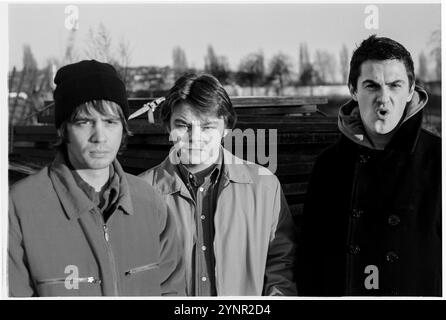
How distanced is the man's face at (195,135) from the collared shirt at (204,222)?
0.07 m

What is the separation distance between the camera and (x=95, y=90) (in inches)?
121

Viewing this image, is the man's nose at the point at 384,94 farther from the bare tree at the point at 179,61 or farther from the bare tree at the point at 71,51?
the bare tree at the point at 71,51

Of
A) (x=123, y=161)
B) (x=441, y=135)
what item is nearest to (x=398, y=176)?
(x=441, y=135)

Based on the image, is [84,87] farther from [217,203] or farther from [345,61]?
[345,61]

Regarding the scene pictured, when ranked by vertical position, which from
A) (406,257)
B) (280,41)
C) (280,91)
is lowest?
(406,257)

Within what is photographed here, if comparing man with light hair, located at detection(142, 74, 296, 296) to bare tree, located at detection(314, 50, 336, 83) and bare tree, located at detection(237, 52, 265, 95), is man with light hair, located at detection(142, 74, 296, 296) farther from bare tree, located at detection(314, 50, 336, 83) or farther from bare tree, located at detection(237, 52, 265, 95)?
bare tree, located at detection(314, 50, 336, 83)

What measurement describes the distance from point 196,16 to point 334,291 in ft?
5.46

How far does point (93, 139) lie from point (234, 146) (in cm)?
74

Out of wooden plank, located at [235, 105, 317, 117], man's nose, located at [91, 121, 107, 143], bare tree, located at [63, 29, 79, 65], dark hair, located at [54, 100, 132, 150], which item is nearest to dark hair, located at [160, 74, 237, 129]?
wooden plank, located at [235, 105, 317, 117]

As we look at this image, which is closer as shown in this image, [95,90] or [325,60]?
[95,90]

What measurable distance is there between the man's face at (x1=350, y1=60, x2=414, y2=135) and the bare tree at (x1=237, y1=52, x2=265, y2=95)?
0.53 m

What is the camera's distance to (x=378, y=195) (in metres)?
3.23

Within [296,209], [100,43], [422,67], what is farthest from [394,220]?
[100,43]
